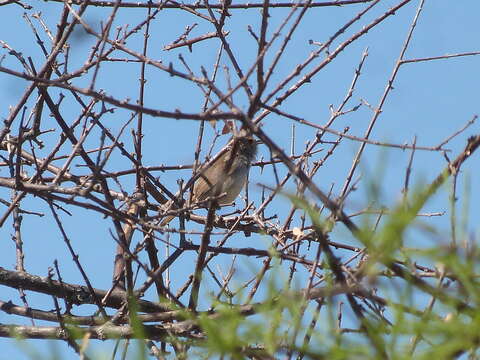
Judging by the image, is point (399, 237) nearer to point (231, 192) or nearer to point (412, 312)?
point (412, 312)

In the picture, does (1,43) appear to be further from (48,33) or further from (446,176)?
(446,176)

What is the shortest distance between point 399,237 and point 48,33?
405 cm

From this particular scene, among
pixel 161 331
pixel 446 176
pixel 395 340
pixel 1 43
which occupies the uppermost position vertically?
pixel 1 43

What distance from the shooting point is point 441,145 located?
10.3ft

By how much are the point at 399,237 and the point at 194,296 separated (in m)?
2.31

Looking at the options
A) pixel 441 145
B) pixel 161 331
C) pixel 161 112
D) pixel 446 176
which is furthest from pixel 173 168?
pixel 446 176

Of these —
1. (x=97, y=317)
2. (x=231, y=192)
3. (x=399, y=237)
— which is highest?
(x=231, y=192)

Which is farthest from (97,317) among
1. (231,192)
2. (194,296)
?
(231,192)

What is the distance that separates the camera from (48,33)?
5.13 meters

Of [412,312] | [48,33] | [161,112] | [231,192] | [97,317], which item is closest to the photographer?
[412,312]

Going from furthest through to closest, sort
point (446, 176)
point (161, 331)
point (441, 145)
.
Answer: point (161, 331), point (441, 145), point (446, 176)

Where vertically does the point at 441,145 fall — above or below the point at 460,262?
above

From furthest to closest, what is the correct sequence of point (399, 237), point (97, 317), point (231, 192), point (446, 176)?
point (231, 192)
point (97, 317)
point (446, 176)
point (399, 237)

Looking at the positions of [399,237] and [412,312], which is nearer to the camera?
[399,237]
